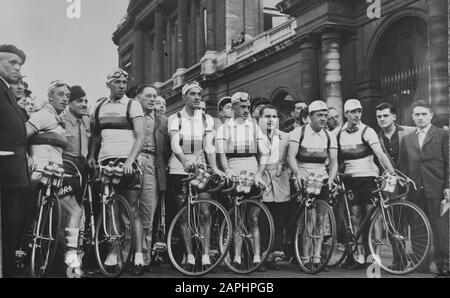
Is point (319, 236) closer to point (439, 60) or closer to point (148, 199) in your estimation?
point (148, 199)

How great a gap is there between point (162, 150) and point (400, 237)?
2.53m

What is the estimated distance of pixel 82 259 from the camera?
Result: 5.64 meters

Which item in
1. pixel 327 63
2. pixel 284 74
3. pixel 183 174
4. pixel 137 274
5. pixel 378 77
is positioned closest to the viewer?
pixel 137 274

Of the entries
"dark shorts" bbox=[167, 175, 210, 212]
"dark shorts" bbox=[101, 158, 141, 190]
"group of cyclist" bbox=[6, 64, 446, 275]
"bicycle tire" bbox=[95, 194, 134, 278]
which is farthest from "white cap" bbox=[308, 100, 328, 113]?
"bicycle tire" bbox=[95, 194, 134, 278]

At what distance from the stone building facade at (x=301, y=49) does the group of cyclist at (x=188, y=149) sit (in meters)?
0.45

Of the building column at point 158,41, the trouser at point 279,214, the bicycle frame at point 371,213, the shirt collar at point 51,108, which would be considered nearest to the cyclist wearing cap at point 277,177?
the trouser at point 279,214

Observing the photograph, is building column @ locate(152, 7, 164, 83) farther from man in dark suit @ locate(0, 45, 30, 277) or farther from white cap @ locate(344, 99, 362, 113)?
white cap @ locate(344, 99, 362, 113)

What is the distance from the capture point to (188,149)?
231 inches

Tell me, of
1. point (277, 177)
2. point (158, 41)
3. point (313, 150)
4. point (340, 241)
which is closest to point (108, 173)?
point (277, 177)

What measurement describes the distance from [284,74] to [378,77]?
1.74m

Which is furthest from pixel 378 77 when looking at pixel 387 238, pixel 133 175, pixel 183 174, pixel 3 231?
pixel 3 231

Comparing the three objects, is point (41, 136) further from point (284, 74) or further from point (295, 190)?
point (284, 74)

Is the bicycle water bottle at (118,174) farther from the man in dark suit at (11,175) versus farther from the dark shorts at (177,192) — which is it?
the man in dark suit at (11,175)

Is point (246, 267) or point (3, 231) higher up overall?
point (3, 231)
